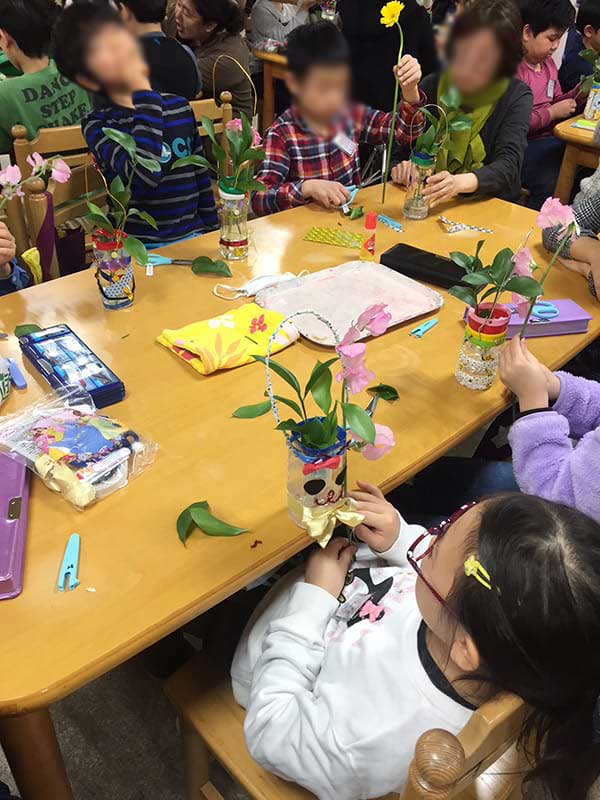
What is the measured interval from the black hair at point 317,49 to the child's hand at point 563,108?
291 centimetres

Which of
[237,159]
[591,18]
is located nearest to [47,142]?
[237,159]

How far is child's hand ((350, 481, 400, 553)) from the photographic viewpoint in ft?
2.78

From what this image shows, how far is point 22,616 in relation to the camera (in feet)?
2.22

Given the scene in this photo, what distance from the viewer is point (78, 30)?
1.14 ft

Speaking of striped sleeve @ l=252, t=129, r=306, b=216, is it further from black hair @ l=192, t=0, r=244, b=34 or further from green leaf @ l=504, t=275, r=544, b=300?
black hair @ l=192, t=0, r=244, b=34

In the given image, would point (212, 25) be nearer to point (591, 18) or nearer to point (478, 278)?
point (478, 278)

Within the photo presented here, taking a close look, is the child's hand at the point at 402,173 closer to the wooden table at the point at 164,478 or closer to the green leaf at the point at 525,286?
the wooden table at the point at 164,478

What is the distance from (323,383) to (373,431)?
0.26ft

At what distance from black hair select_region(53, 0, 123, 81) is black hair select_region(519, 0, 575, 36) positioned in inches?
8.3

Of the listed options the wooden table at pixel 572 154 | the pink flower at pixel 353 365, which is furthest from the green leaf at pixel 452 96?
the wooden table at pixel 572 154

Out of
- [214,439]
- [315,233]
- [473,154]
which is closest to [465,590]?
[214,439]

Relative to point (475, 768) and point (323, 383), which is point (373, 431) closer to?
point (323, 383)

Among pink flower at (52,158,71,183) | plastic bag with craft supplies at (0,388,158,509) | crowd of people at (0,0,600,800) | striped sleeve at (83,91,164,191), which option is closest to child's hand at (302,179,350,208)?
crowd of people at (0,0,600,800)

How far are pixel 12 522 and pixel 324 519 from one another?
1.22 ft
